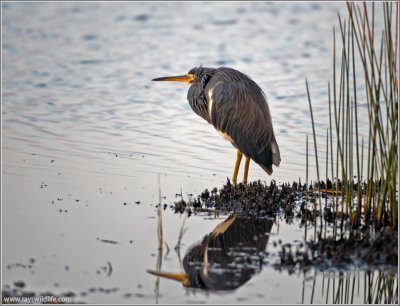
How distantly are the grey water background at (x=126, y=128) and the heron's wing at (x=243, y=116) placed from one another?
42 centimetres

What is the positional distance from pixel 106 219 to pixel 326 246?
1845mm

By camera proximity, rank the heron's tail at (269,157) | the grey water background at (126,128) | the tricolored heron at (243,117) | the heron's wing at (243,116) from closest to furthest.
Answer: the grey water background at (126,128) < the heron's tail at (269,157) < the tricolored heron at (243,117) < the heron's wing at (243,116)

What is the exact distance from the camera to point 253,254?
5.70 metres

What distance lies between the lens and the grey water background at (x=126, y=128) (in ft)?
17.6

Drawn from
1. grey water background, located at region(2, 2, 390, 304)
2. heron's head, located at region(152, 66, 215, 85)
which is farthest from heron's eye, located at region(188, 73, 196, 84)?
grey water background, located at region(2, 2, 390, 304)

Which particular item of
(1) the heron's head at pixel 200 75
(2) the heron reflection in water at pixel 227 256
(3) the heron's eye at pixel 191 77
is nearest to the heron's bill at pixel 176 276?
(2) the heron reflection in water at pixel 227 256

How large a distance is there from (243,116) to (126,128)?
239cm

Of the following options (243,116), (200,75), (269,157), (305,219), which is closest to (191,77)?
(200,75)

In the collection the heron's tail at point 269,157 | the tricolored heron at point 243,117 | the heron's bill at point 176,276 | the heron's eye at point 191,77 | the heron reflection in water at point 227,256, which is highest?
the heron's eye at point 191,77

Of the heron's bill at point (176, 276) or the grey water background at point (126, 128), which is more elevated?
the grey water background at point (126, 128)

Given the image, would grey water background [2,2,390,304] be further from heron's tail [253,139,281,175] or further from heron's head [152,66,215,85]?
heron's head [152,66,215,85]

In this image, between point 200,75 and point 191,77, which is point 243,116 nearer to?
point 200,75

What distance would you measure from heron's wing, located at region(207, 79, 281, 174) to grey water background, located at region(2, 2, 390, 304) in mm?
417

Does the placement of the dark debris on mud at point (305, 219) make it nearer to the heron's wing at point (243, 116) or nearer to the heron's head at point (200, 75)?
the heron's wing at point (243, 116)
